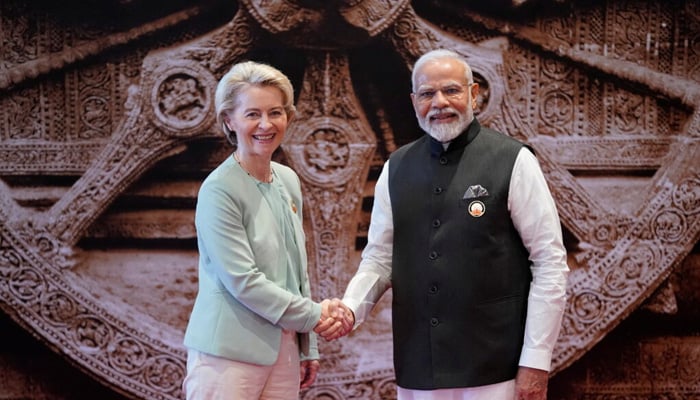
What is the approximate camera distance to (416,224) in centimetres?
217

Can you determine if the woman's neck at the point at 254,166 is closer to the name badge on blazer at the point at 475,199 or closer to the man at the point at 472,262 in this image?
the man at the point at 472,262

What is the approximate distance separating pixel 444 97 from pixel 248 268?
2.33 feet

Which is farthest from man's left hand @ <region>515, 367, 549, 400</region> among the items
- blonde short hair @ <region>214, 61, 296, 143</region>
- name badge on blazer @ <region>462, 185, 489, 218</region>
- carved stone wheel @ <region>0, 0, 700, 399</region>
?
carved stone wheel @ <region>0, 0, 700, 399</region>

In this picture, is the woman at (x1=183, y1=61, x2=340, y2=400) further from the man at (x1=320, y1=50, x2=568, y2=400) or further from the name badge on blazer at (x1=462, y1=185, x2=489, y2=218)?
the name badge on blazer at (x1=462, y1=185, x2=489, y2=218)

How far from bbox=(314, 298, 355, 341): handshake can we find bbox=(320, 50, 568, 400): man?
25 mm

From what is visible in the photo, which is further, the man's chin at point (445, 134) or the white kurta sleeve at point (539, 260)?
the man's chin at point (445, 134)

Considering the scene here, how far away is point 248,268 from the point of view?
76.8 inches

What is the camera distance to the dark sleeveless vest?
2.08m

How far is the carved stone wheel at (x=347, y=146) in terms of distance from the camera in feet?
10.6

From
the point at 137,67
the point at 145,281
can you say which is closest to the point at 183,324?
the point at 145,281

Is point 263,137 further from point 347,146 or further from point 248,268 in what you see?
point 347,146

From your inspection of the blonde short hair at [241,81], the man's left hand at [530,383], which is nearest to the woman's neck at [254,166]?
the blonde short hair at [241,81]

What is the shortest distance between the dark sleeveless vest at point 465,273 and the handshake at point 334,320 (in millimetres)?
182

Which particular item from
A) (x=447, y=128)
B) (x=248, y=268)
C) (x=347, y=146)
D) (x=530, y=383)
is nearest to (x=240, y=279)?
(x=248, y=268)
